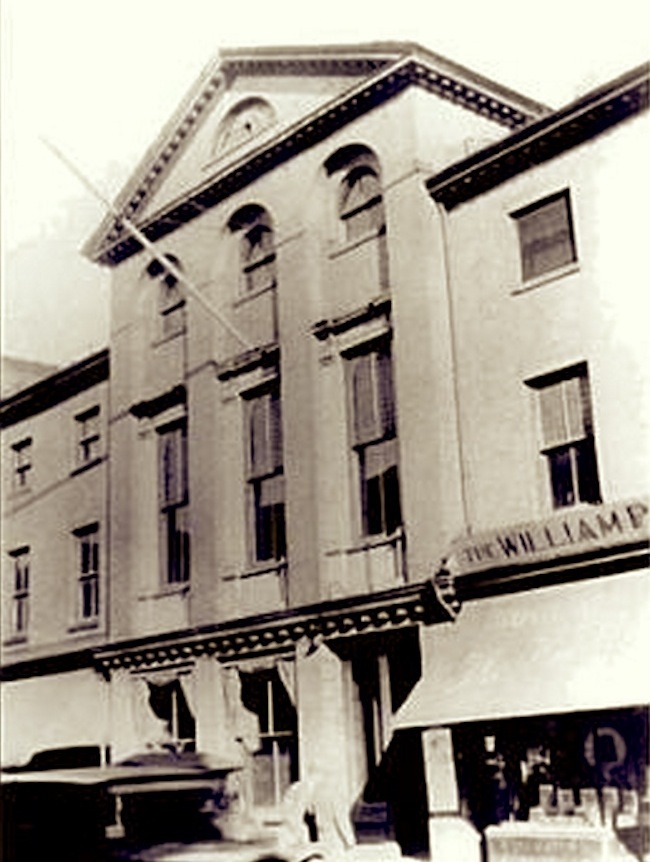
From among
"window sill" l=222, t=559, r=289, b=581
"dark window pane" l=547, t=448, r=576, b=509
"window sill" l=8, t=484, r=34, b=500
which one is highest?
"window sill" l=8, t=484, r=34, b=500

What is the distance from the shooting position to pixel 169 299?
67.7ft

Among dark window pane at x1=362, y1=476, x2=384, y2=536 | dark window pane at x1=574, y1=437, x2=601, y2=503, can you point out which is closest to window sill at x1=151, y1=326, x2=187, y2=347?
dark window pane at x1=362, y1=476, x2=384, y2=536

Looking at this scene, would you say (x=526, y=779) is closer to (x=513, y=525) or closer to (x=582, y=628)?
(x=582, y=628)

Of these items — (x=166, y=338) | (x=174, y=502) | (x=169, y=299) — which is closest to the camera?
(x=174, y=502)

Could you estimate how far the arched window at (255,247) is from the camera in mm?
18500

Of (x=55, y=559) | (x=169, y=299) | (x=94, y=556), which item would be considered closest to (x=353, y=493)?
Result: (x=169, y=299)

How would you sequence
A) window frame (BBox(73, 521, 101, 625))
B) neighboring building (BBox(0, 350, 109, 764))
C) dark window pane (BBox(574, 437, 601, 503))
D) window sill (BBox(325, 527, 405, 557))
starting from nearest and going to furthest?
1. dark window pane (BBox(574, 437, 601, 503))
2. window sill (BBox(325, 527, 405, 557))
3. neighboring building (BBox(0, 350, 109, 764))
4. window frame (BBox(73, 521, 101, 625))

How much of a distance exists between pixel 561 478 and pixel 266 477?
17.5 ft

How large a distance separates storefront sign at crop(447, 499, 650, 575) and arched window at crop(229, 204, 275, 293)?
6024 millimetres

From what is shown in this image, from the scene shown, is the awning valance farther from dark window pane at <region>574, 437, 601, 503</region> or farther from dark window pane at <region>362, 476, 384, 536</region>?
dark window pane at <region>362, 476, 384, 536</region>

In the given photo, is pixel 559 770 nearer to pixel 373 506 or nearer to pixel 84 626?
pixel 373 506

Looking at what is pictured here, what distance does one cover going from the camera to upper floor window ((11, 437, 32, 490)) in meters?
23.5

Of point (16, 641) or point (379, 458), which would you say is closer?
point (379, 458)

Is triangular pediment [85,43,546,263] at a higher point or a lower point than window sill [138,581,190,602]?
higher
